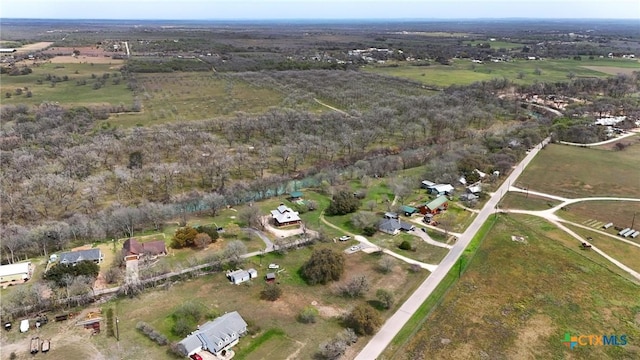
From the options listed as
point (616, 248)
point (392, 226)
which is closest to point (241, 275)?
point (392, 226)

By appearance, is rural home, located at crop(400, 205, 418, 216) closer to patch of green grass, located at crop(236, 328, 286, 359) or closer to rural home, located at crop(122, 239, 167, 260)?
patch of green grass, located at crop(236, 328, 286, 359)

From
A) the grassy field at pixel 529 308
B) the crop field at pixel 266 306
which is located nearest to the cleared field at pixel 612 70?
the grassy field at pixel 529 308

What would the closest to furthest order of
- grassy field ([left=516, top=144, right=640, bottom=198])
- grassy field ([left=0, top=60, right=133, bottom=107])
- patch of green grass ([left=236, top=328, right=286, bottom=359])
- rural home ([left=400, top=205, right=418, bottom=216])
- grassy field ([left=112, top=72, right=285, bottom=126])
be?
patch of green grass ([left=236, top=328, right=286, bottom=359]), rural home ([left=400, top=205, right=418, bottom=216]), grassy field ([left=516, top=144, right=640, bottom=198]), grassy field ([left=112, top=72, right=285, bottom=126]), grassy field ([left=0, top=60, right=133, bottom=107])

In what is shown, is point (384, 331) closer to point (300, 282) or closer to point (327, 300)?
point (327, 300)

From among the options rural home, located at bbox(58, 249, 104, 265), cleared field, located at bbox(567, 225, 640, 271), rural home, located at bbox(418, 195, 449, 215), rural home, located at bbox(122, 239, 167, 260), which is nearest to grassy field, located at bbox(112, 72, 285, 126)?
rural home, located at bbox(122, 239, 167, 260)

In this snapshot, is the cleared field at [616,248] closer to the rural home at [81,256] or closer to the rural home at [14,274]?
the rural home at [81,256]

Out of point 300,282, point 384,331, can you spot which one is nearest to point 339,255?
point 300,282
